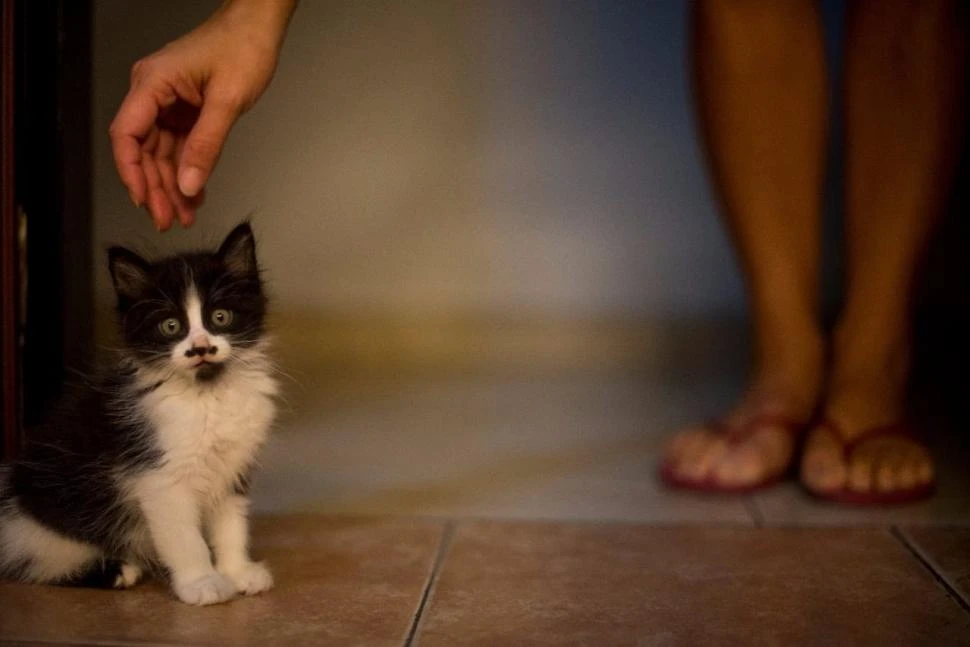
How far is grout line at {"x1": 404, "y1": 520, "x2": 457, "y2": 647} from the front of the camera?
95 cm

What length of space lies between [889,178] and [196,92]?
1065mm

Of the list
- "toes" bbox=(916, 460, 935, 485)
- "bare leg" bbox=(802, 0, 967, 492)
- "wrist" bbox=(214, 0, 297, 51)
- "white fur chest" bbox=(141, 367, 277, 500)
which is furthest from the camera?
"bare leg" bbox=(802, 0, 967, 492)

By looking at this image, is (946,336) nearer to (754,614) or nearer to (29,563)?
→ (754,614)

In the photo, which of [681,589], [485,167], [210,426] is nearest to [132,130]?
[210,426]

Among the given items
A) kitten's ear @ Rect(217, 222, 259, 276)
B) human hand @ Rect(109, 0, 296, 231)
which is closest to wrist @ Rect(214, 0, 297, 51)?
human hand @ Rect(109, 0, 296, 231)

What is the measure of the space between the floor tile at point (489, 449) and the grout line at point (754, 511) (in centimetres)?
1

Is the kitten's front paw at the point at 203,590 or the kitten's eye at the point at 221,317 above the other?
the kitten's eye at the point at 221,317

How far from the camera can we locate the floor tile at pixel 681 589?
3.15 ft

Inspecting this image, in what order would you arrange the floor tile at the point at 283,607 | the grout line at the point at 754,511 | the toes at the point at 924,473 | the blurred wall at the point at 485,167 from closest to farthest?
1. the floor tile at the point at 283,607
2. the grout line at the point at 754,511
3. the toes at the point at 924,473
4. the blurred wall at the point at 485,167

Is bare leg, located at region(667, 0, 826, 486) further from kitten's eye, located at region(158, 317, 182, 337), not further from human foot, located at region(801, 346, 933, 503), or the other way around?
kitten's eye, located at region(158, 317, 182, 337)

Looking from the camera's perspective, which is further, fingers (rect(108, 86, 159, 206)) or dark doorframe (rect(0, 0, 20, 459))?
dark doorframe (rect(0, 0, 20, 459))

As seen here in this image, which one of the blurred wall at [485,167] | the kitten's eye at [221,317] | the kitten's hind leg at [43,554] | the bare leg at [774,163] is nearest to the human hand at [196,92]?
the kitten's eye at [221,317]

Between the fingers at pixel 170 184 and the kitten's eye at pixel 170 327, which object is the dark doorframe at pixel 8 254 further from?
the kitten's eye at pixel 170 327

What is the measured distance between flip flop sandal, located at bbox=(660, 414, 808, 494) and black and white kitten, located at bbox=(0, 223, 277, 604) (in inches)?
27.5
